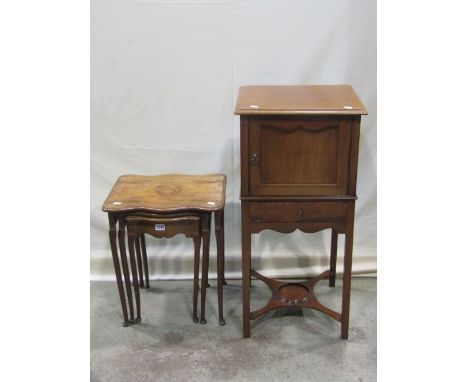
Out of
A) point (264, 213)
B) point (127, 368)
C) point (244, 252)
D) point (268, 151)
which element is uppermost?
point (268, 151)

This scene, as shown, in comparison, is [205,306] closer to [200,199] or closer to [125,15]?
[200,199]

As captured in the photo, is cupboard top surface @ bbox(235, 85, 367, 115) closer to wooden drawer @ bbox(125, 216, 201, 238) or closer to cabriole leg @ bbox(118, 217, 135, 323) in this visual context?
wooden drawer @ bbox(125, 216, 201, 238)

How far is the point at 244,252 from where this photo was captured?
244 cm

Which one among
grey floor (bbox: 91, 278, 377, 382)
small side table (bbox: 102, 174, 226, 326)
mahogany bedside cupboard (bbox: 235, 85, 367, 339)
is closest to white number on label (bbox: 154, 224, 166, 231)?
small side table (bbox: 102, 174, 226, 326)

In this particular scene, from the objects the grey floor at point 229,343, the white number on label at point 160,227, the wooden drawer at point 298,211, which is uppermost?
the wooden drawer at point 298,211

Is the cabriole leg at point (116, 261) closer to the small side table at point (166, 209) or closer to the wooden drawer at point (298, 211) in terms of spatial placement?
the small side table at point (166, 209)

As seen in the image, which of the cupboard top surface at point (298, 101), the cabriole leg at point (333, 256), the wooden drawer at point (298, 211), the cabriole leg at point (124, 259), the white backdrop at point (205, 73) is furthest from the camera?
the cabriole leg at point (333, 256)

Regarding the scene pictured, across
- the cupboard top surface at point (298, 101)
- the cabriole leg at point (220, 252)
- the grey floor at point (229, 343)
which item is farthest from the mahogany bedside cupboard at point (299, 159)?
the grey floor at point (229, 343)

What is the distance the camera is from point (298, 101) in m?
2.28

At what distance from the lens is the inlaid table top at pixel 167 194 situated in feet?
7.79

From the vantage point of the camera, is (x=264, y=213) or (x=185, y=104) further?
(x=185, y=104)

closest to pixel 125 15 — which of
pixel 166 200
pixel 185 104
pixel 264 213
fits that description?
pixel 185 104

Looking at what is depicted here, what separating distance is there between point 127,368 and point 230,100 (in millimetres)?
1329

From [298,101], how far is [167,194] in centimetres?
68
